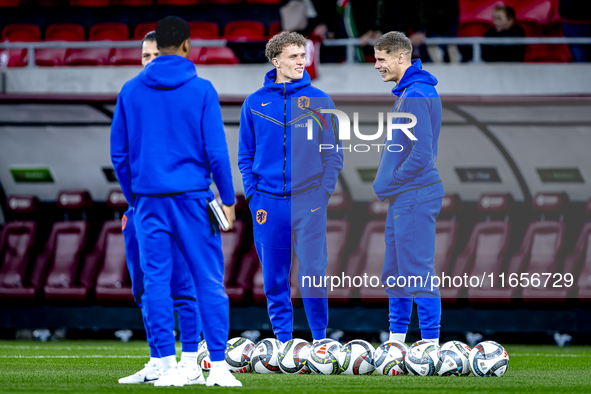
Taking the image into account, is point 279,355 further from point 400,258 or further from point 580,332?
point 580,332

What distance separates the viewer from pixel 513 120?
9312mm

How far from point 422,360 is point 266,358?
3.14 ft

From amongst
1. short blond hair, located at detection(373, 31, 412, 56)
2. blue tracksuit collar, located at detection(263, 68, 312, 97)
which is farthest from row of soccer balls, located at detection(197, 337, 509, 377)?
short blond hair, located at detection(373, 31, 412, 56)

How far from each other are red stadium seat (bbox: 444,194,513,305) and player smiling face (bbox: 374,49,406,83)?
4363 millimetres

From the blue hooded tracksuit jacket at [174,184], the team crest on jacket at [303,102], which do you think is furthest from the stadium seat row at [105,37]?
the blue hooded tracksuit jacket at [174,184]

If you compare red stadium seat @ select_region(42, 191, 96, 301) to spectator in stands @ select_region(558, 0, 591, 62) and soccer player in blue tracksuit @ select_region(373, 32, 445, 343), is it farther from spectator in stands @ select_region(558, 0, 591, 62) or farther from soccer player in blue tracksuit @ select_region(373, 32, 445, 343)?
spectator in stands @ select_region(558, 0, 591, 62)

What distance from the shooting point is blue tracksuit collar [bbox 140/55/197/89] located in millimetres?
4344

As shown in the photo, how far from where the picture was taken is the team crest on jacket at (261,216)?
18.2ft

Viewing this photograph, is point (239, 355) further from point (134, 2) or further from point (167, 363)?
point (134, 2)

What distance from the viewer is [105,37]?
12062 millimetres

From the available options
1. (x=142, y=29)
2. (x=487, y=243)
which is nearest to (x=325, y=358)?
(x=487, y=243)

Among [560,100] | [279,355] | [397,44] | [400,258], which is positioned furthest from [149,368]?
[560,100]

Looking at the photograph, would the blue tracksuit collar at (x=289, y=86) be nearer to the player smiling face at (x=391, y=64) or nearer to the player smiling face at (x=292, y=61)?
the player smiling face at (x=292, y=61)

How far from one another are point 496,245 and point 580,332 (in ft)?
4.18
